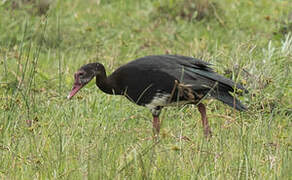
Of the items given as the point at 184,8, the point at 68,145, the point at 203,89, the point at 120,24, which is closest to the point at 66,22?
the point at 120,24

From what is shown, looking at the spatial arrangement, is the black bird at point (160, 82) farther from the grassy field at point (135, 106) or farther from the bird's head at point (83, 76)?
the grassy field at point (135, 106)

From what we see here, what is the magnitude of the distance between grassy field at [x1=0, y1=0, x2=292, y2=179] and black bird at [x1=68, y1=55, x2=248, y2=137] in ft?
0.44

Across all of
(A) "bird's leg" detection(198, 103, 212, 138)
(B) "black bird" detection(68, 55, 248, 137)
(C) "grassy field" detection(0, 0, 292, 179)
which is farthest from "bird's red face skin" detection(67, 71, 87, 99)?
(A) "bird's leg" detection(198, 103, 212, 138)

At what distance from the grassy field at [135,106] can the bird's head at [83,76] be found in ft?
0.53

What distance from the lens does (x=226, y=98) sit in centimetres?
503

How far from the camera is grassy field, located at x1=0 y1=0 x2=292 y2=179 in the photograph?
3.65 meters

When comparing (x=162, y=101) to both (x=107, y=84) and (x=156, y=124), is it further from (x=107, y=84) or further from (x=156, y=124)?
(x=107, y=84)

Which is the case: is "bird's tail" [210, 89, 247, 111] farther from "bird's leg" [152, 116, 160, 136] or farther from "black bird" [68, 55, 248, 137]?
"bird's leg" [152, 116, 160, 136]

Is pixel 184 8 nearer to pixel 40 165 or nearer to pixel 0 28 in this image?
pixel 0 28

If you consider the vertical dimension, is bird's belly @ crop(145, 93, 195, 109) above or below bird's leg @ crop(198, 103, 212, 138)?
above

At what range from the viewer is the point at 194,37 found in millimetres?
8109

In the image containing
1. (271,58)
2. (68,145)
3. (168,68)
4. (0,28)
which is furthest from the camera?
(0,28)

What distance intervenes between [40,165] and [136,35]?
468 cm

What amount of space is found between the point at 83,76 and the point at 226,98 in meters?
1.13
